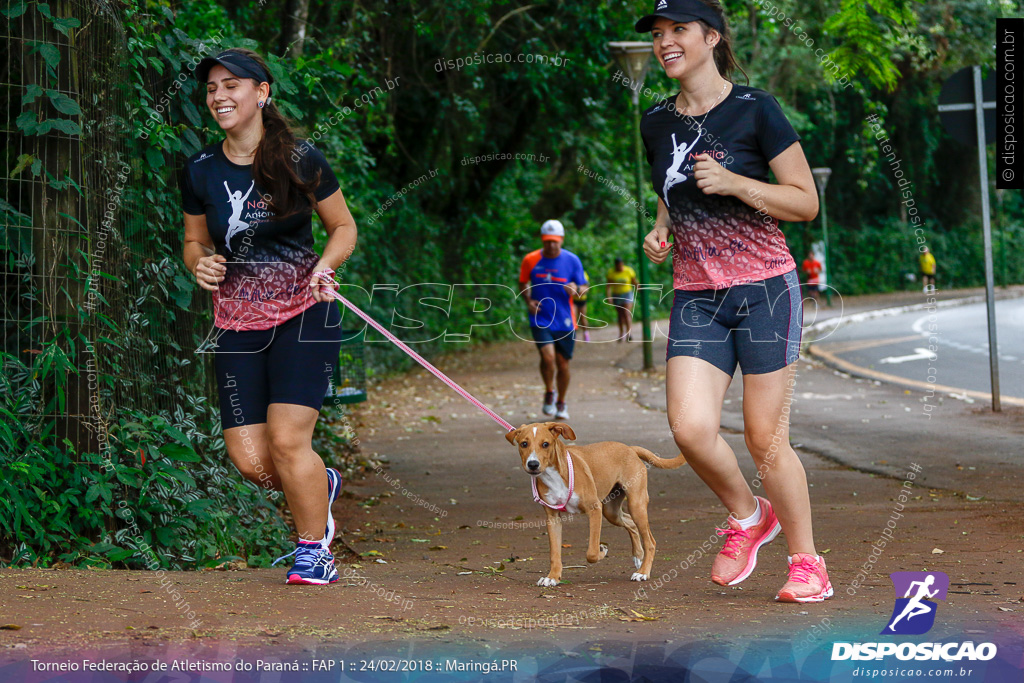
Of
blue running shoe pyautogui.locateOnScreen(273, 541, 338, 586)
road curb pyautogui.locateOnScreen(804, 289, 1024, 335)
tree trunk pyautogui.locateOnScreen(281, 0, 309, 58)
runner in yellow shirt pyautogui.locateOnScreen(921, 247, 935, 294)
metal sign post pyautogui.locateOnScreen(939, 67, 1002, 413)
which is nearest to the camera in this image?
blue running shoe pyautogui.locateOnScreen(273, 541, 338, 586)

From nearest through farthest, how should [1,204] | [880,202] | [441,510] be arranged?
1. [1,204]
2. [441,510]
3. [880,202]

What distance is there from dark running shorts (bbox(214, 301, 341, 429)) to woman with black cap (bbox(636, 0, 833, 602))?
4.67ft

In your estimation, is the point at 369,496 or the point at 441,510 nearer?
the point at 441,510

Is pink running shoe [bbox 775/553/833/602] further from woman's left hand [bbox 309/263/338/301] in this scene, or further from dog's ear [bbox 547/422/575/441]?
woman's left hand [bbox 309/263/338/301]

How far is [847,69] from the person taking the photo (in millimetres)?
8211

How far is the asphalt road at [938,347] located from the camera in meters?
14.9

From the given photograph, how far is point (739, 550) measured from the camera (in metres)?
4.53

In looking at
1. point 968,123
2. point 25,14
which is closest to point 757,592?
point 25,14

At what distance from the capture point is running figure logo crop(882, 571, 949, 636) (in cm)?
376

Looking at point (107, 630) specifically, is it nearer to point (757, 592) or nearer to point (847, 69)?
point (757, 592)

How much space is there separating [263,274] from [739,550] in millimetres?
2210

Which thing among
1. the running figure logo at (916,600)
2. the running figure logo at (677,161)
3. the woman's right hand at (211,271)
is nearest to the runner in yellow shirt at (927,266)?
the running figure logo at (916,600)

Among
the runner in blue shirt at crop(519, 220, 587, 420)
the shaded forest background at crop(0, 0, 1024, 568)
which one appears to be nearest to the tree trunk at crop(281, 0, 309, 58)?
the shaded forest background at crop(0, 0, 1024, 568)

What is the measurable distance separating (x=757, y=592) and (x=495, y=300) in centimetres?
1978
